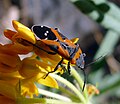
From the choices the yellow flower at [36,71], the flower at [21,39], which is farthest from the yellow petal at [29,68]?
the flower at [21,39]

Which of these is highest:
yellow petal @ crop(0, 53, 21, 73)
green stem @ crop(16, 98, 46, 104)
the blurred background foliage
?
yellow petal @ crop(0, 53, 21, 73)

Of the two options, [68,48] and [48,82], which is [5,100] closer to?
[48,82]

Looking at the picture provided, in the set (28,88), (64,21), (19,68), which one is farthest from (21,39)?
(64,21)

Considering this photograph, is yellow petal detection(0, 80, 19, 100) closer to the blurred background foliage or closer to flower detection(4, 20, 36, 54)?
flower detection(4, 20, 36, 54)

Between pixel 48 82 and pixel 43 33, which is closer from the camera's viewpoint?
pixel 43 33

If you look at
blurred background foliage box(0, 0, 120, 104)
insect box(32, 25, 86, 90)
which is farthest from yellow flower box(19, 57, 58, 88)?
blurred background foliage box(0, 0, 120, 104)

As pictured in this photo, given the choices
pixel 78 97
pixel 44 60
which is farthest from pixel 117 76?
pixel 44 60

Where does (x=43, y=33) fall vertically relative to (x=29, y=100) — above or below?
above

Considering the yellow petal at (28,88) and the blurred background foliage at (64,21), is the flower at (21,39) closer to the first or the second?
the yellow petal at (28,88)

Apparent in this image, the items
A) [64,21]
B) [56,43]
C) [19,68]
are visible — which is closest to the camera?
[56,43]

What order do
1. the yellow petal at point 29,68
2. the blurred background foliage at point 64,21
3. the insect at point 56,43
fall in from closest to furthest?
the insect at point 56,43
the yellow petal at point 29,68
the blurred background foliage at point 64,21

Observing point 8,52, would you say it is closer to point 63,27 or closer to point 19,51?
point 19,51

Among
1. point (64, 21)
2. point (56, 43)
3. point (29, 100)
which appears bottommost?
point (64, 21)
